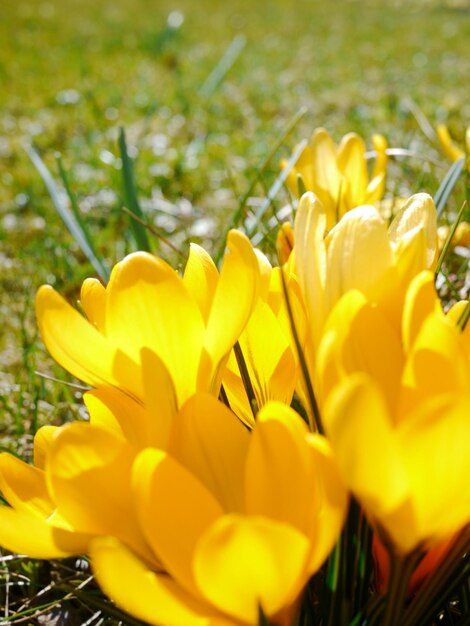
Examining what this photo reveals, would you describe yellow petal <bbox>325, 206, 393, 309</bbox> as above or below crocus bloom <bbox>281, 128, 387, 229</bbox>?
above

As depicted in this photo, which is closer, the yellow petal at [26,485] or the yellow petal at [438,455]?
the yellow petal at [438,455]

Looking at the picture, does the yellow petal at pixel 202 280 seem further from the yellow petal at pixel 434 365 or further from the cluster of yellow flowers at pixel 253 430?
the yellow petal at pixel 434 365

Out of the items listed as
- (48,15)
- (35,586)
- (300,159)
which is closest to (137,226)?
(300,159)

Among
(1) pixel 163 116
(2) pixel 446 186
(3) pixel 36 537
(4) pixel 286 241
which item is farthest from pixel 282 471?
(1) pixel 163 116

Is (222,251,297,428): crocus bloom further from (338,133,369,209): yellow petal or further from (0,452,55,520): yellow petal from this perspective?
(338,133,369,209): yellow petal

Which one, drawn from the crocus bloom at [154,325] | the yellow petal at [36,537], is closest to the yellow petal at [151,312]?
the crocus bloom at [154,325]

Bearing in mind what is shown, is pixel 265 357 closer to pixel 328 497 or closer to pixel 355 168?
pixel 328 497

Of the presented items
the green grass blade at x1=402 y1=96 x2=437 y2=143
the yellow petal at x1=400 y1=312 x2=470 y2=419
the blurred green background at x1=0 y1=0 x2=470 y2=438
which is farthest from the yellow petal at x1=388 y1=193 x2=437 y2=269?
the green grass blade at x1=402 y1=96 x2=437 y2=143
